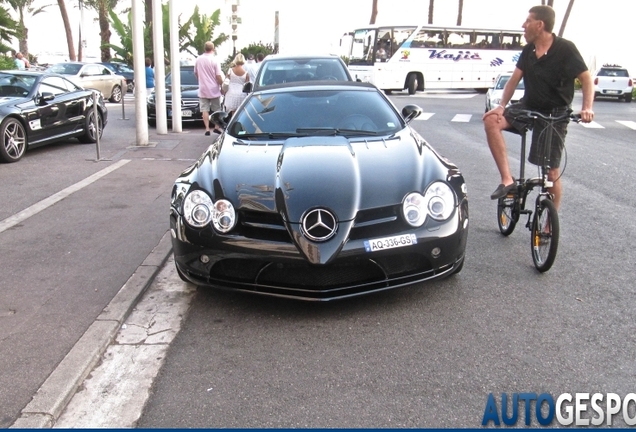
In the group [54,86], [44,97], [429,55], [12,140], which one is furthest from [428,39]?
[12,140]

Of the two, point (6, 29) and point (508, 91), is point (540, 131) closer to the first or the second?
point (508, 91)

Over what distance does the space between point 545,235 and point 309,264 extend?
2.00 m

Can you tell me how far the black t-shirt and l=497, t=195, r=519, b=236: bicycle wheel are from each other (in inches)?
32.8

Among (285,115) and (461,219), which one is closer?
(461,219)

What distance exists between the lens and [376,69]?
31.0m

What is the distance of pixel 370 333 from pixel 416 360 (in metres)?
0.43

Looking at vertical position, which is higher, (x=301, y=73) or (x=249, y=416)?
(x=301, y=73)

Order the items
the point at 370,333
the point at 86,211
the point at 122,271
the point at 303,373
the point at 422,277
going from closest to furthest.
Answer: the point at 303,373, the point at 370,333, the point at 422,277, the point at 122,271, the point at 86,211

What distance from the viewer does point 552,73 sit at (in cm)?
522

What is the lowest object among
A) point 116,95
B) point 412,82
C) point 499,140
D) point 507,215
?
point 116,95

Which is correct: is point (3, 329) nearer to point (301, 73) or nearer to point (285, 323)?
point (285, 323)

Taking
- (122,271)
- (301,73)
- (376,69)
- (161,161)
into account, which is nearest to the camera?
(122,271)

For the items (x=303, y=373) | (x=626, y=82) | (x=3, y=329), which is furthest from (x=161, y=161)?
(x=626, y=82)

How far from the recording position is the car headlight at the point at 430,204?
421 cm
